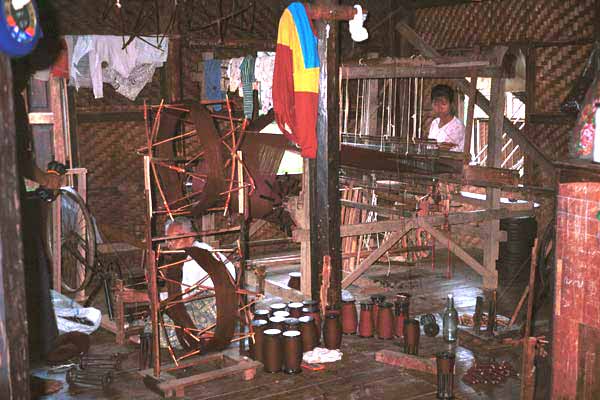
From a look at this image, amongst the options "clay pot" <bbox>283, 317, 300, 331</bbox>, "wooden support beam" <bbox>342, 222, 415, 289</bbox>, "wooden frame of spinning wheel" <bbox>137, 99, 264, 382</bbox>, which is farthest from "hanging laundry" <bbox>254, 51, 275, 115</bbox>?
"clay pot" <bbox>283, 317, 300, 331</bbox>

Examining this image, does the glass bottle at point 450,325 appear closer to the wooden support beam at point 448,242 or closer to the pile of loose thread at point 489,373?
the pile of loose thread at point 489,373

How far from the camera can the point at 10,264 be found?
2885 millimetres

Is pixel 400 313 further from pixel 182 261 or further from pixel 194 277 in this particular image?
pixel 182 261

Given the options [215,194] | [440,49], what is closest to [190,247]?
[215,194]

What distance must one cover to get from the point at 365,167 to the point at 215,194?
190cm

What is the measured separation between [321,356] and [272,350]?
0.50 meters

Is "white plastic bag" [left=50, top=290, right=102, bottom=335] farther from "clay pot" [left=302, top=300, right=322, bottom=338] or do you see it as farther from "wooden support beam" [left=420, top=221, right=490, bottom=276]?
"wooden support beam" [left=420, top=221, right=490, bottom=276]

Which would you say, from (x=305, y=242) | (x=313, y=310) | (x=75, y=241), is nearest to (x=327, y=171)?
(x=305, y=242)

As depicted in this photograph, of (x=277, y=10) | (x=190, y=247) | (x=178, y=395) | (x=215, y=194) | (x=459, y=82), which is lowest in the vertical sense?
(x=178, y=395)

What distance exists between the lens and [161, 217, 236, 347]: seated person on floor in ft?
18.8

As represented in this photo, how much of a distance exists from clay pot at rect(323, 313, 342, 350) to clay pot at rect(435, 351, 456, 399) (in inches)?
46.4

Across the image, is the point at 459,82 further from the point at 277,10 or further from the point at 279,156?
the point at 277,10

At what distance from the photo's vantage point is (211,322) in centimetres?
613

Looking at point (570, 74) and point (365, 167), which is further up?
point (570, 74)
